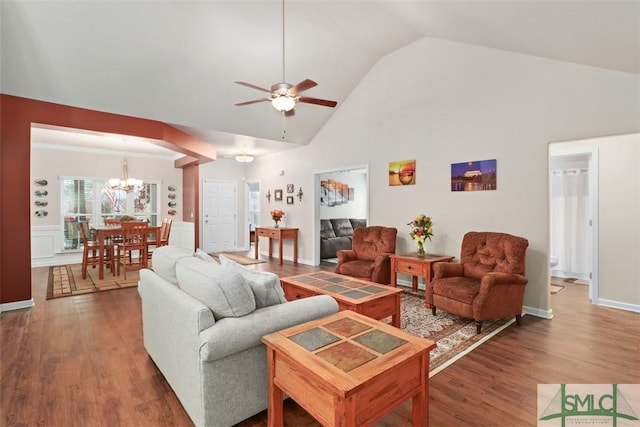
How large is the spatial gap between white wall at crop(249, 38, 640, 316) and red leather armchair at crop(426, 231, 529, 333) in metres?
0.46

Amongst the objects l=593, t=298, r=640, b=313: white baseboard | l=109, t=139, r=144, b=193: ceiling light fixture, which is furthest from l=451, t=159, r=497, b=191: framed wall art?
l=109, t=139, r=144, b=193: ceiling light fixture

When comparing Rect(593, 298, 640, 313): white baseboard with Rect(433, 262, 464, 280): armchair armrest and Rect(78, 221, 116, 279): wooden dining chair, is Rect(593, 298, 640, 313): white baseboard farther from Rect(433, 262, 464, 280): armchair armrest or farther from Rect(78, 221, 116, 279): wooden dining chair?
Rect(78, 221, 116, 279): wooden dining chair

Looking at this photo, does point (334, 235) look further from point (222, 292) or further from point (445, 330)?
point (222, 292)

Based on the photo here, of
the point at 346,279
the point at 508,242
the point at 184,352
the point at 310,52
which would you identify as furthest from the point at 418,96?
the point at 184,352

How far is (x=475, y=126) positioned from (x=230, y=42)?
3.43 m

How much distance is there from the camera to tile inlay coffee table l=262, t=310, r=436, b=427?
124cm

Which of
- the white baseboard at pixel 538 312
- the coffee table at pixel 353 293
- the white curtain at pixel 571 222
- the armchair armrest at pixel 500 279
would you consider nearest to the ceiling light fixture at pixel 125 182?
the coffee table at pixel 353 293

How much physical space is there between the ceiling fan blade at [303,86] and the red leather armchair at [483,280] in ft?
8.06

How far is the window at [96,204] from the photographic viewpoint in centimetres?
691

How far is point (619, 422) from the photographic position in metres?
1.80

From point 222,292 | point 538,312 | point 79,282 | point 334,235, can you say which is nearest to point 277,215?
point 334,235

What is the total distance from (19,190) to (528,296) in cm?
644

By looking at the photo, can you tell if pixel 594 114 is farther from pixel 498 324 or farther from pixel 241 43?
pixel 241 43

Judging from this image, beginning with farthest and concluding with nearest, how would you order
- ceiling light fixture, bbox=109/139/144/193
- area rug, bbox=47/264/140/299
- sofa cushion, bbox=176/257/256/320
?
ceiling light fixture, bbox=109/139/144/193 < area rug, bbox=47/264/140/299 < sofa cushion, bbox=176/257/256/320
